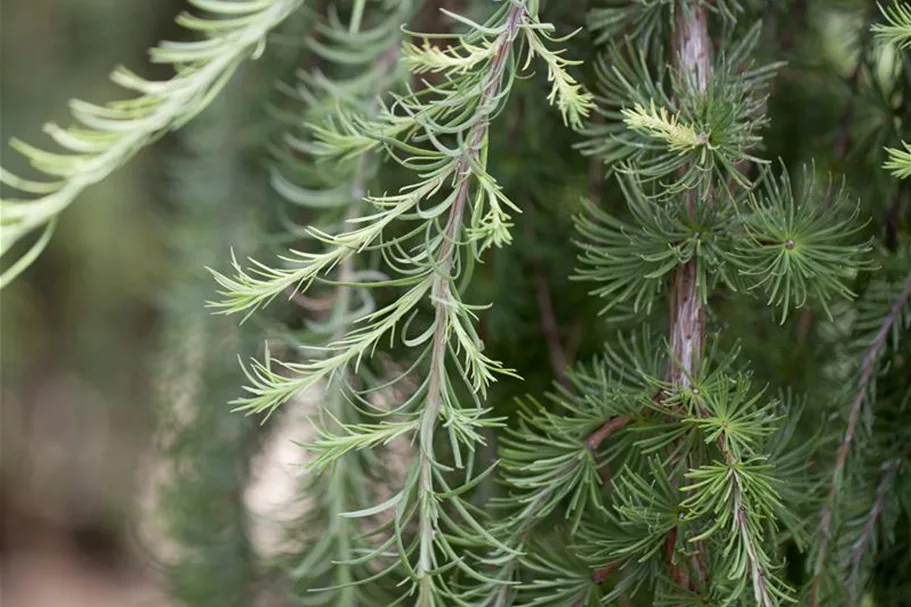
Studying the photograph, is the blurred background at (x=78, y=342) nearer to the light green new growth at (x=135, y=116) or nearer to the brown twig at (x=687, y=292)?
the light green new growth at (x=135, y=116)

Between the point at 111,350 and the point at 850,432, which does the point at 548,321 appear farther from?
the point at 111,350

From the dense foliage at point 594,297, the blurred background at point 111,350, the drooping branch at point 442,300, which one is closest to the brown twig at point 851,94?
the dense foliage at point 594,297

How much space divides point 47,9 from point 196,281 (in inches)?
33.3

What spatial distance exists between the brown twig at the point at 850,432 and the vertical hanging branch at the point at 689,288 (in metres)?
0.09

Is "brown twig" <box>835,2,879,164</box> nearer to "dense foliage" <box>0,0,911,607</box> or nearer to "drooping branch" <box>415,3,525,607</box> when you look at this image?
"dense foliage" <box>0,0,911,607</box>

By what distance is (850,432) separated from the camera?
15.0 inches

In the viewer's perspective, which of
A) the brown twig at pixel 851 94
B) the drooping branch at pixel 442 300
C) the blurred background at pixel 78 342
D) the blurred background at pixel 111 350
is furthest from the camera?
the blurred background at pixel 78 342

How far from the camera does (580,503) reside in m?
0.35

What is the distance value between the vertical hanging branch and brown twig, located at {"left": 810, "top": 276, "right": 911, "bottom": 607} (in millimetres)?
85

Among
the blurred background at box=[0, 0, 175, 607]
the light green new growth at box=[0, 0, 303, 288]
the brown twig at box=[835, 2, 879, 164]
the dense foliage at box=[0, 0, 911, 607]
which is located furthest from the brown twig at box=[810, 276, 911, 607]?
the blurred background at box=[0, 0, 175, 607]

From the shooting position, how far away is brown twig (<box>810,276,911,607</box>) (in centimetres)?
37

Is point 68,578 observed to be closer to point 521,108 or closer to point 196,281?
point 196,281

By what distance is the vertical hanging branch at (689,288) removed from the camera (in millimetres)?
342

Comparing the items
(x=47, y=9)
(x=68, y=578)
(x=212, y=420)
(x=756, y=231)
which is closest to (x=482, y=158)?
(x=756, y=231)
